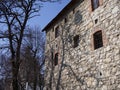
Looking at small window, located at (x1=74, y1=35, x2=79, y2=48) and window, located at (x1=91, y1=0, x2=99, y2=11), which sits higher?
window, located at (x1=91, y1=0, x2=99, y2=11)

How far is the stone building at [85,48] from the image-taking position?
11.0 m

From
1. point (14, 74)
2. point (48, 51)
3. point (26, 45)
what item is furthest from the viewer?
point (26, 45)

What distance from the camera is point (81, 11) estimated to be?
47.6ft

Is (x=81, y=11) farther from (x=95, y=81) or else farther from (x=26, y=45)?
(x=26, y=45)

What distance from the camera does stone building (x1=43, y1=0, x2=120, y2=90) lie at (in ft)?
36.0

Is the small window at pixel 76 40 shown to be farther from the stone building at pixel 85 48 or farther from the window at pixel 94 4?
the window at pixel 94 4

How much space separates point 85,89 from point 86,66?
4.42 ft

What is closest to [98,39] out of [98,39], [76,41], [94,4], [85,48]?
[98,39]

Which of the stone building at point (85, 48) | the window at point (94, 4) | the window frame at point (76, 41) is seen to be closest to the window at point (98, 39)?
the stone building at point (85, 48)

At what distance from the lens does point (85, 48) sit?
43.4 ft

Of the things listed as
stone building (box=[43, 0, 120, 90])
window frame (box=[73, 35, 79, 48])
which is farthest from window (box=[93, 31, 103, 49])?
window frame (box=[73, 35, 79, 48])

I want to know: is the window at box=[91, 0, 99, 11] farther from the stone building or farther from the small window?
the small window

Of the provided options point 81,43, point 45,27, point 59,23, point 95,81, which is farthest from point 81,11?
point 45,27

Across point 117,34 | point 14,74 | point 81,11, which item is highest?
point 81,11
